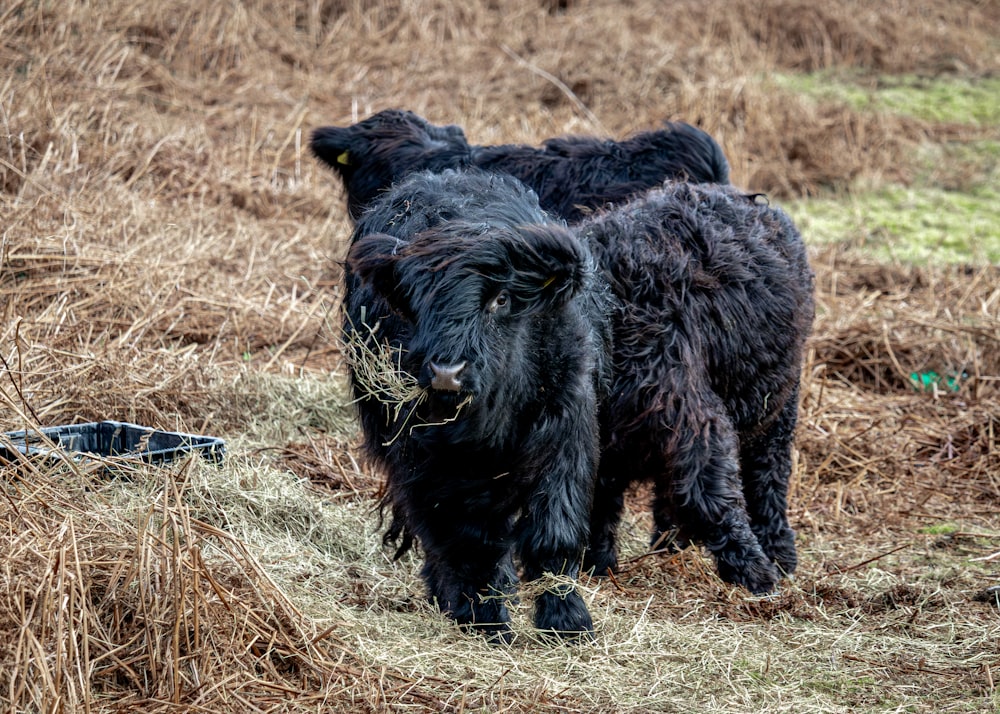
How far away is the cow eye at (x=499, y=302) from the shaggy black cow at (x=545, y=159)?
285cm

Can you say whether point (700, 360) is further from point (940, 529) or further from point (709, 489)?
point (940, 529)

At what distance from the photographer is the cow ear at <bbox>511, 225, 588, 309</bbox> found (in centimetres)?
398

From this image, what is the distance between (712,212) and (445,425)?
2099 millimetres

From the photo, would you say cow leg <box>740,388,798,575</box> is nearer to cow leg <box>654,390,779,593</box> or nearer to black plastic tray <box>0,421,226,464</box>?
cow leg <box>654,390,779,593</box>

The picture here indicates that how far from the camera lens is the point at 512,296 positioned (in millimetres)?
4004

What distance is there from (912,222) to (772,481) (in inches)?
274

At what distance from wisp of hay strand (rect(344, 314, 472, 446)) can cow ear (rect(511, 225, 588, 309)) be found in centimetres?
50

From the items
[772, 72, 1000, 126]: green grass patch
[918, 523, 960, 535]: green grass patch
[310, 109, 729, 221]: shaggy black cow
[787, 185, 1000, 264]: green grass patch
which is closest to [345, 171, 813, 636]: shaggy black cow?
[918, 523, 960, 535]: green grass patch

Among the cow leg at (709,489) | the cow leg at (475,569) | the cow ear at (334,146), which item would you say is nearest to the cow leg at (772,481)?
the cow leg at (709,489)

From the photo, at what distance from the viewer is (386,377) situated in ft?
13.0

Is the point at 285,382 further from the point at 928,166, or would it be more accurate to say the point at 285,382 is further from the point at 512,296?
the point at 928,166

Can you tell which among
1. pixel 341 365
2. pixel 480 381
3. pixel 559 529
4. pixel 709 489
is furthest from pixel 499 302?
pixel 341 365

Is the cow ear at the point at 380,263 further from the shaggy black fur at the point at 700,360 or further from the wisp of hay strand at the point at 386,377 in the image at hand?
the shaggy black fur at the point at 700,360

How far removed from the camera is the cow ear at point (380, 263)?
3.99m
